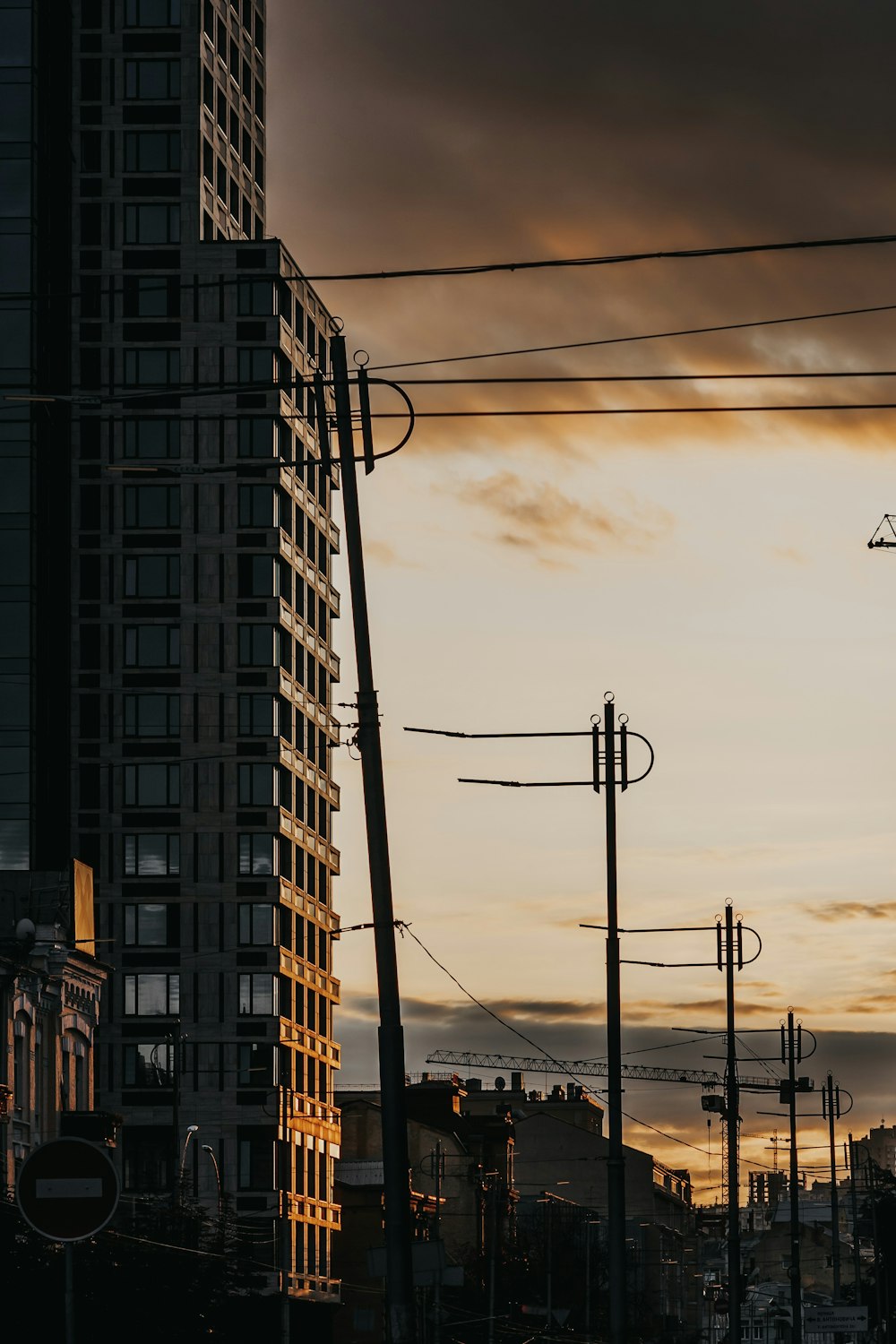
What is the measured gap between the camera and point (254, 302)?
125 meters

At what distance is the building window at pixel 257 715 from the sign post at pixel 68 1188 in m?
109

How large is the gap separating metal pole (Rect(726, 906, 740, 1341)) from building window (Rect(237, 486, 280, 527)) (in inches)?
2539

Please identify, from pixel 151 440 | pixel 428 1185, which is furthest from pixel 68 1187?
pixel 428 1185

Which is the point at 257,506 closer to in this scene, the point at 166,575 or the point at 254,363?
the point at 166,575

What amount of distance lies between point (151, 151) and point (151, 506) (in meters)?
20.4

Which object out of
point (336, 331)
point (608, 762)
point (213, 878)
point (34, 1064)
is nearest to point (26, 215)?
point (213, 878)

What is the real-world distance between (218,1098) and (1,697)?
26.6 m

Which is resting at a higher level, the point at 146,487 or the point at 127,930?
the point at 146,487

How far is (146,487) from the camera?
125 metres

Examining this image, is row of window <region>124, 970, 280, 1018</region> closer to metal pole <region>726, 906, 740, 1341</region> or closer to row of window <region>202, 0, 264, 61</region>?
row of window <region>202, 0, 264, 61</region>

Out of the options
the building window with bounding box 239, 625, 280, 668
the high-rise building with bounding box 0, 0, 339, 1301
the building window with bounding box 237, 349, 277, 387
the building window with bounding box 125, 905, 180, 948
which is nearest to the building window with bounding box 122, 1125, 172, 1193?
the high-rise building with bounding box 0, 0, 339, 1301

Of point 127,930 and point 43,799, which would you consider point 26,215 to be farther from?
point 127,930

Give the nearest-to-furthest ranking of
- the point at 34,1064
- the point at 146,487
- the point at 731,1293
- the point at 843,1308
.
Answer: the point at 731,1293 → the point at 34,1064 → the point at 843,1308 → the point at 146,487

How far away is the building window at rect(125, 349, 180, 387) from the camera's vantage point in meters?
124
